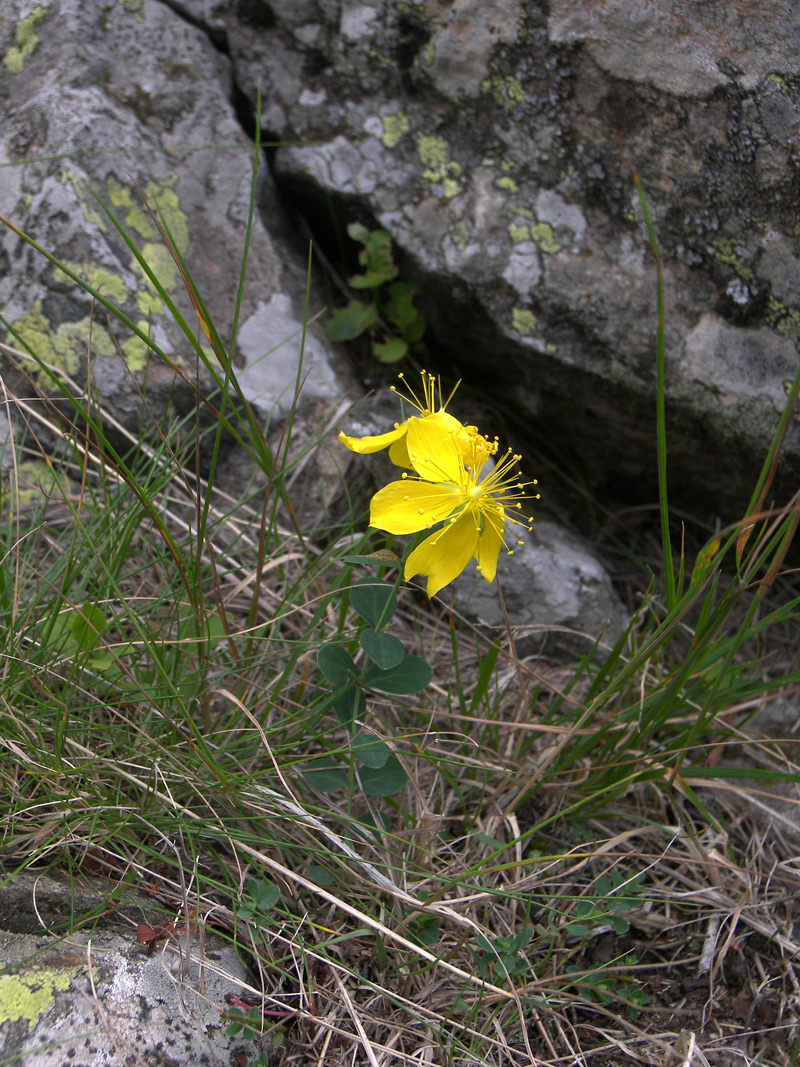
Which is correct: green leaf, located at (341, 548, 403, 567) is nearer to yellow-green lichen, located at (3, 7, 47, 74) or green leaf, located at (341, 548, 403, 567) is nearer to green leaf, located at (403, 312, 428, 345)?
green leaf, located at (403, 312, 428, 345)

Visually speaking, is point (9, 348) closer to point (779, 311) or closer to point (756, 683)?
point (779, 311)

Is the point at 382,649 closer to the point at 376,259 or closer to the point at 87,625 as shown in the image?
the point at 87,625

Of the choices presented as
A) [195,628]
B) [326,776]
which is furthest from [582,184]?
[326,776]

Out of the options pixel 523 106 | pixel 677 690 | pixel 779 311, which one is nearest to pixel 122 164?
pixel 523 106

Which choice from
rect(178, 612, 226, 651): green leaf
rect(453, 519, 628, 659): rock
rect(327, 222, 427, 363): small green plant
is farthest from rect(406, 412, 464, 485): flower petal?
rect(327, 222, 427, 363): small green plant

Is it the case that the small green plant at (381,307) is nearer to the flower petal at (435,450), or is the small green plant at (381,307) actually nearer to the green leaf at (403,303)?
the green leaf at (403,303)
